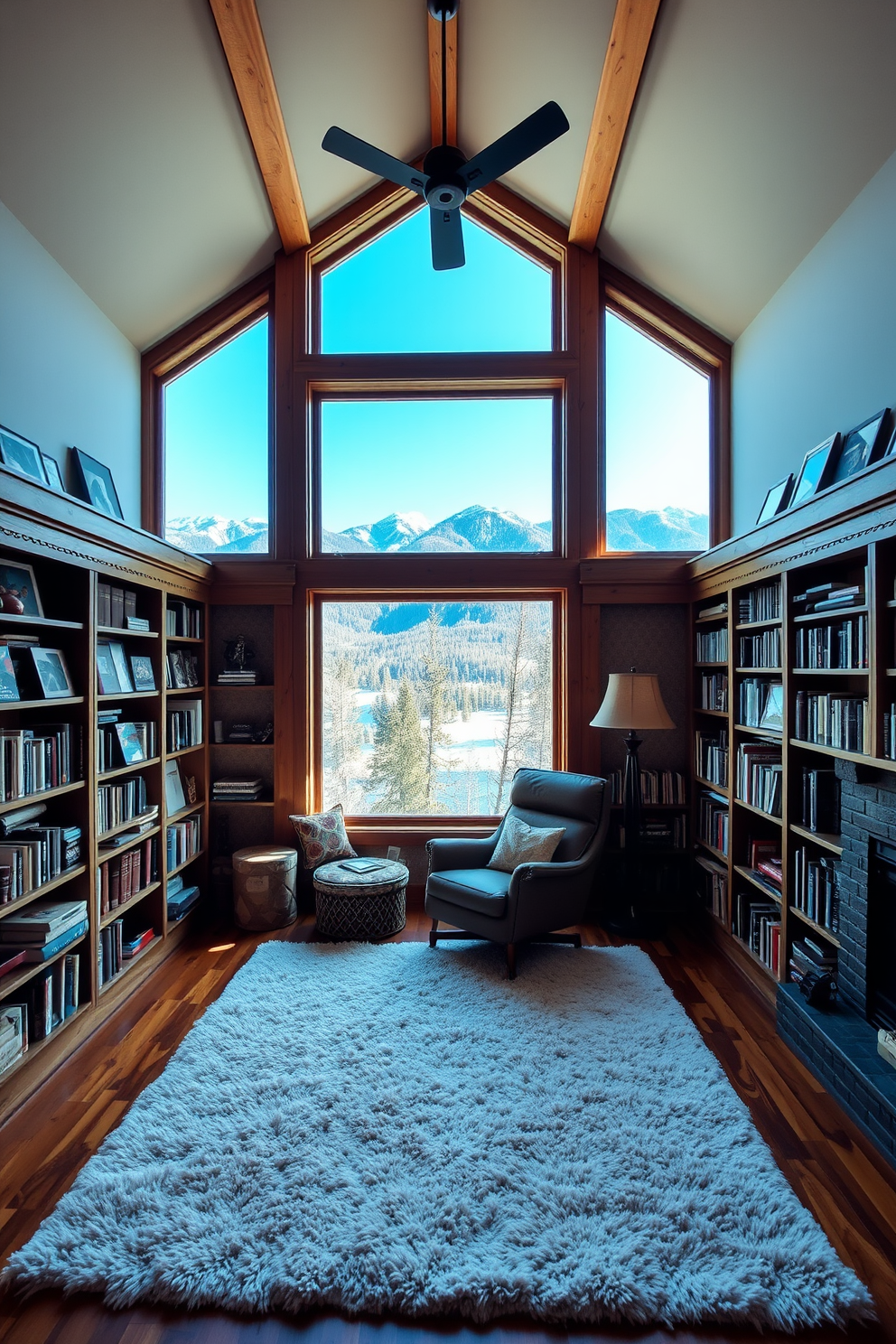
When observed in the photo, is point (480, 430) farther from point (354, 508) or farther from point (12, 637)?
point (12, 637)

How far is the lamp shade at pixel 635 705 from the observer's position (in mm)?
3943

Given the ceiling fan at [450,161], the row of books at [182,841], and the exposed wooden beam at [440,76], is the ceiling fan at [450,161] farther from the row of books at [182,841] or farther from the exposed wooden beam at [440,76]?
the row of books at [182,841]

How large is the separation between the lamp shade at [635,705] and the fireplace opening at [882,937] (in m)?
1.47

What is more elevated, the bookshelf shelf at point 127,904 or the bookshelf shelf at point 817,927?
the bookshelf shelf at point 817,927

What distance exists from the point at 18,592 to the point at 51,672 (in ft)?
1.16

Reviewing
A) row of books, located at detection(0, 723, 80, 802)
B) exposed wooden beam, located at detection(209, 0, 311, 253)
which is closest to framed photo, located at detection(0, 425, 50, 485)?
row of books, located at detection(0, 723, 80, 802)

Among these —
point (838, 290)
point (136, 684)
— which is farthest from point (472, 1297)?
point (838, 290)

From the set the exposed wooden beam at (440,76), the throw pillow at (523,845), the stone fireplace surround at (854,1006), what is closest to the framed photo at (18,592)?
the throw pillow at (523,845)

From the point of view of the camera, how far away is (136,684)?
3.59 m

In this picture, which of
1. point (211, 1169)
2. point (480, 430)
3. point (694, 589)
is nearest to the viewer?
point (211, 1169)

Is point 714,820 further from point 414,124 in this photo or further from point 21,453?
point 414,124

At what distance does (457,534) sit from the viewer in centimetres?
479

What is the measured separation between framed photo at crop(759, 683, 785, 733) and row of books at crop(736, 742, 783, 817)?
0.59 ft

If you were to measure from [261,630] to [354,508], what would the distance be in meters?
1.11
